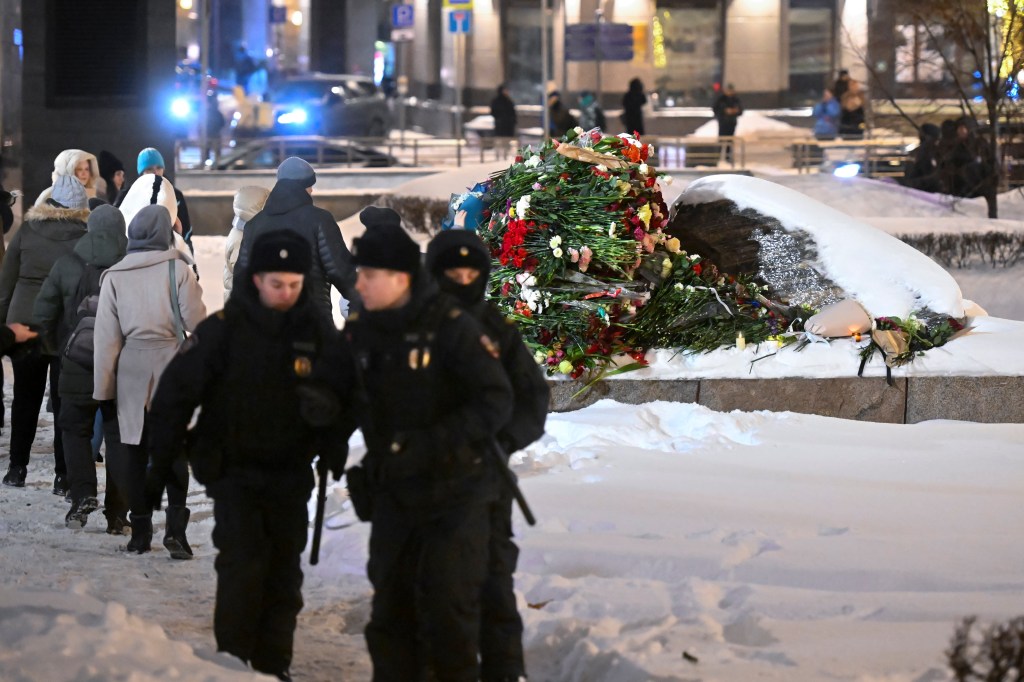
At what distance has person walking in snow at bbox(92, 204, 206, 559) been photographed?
24.8ft

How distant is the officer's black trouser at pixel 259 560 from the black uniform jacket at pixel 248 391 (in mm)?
67

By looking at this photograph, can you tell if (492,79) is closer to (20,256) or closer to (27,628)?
(20,256)

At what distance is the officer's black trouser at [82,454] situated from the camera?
830cm

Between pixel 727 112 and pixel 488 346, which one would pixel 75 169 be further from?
pixel 727 112

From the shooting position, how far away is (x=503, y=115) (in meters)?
33.4

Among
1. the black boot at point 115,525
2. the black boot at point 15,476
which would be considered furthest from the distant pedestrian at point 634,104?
the black boot at point 115,525

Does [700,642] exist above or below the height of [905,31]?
below

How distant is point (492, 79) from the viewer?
Result: 41.7 m

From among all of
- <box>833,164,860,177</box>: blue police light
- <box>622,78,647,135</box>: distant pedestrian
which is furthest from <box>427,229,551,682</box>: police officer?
<box>622,78,647,135</box>: distant pedestrian

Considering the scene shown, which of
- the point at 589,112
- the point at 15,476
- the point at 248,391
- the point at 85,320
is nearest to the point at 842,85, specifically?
the point at 589,112

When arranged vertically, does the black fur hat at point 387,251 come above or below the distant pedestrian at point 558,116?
below

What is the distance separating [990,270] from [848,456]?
9.56m

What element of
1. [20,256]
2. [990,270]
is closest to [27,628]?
[20,256]

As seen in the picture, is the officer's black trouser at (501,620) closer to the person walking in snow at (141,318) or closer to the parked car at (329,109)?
the person walking in snow at (141,318)
